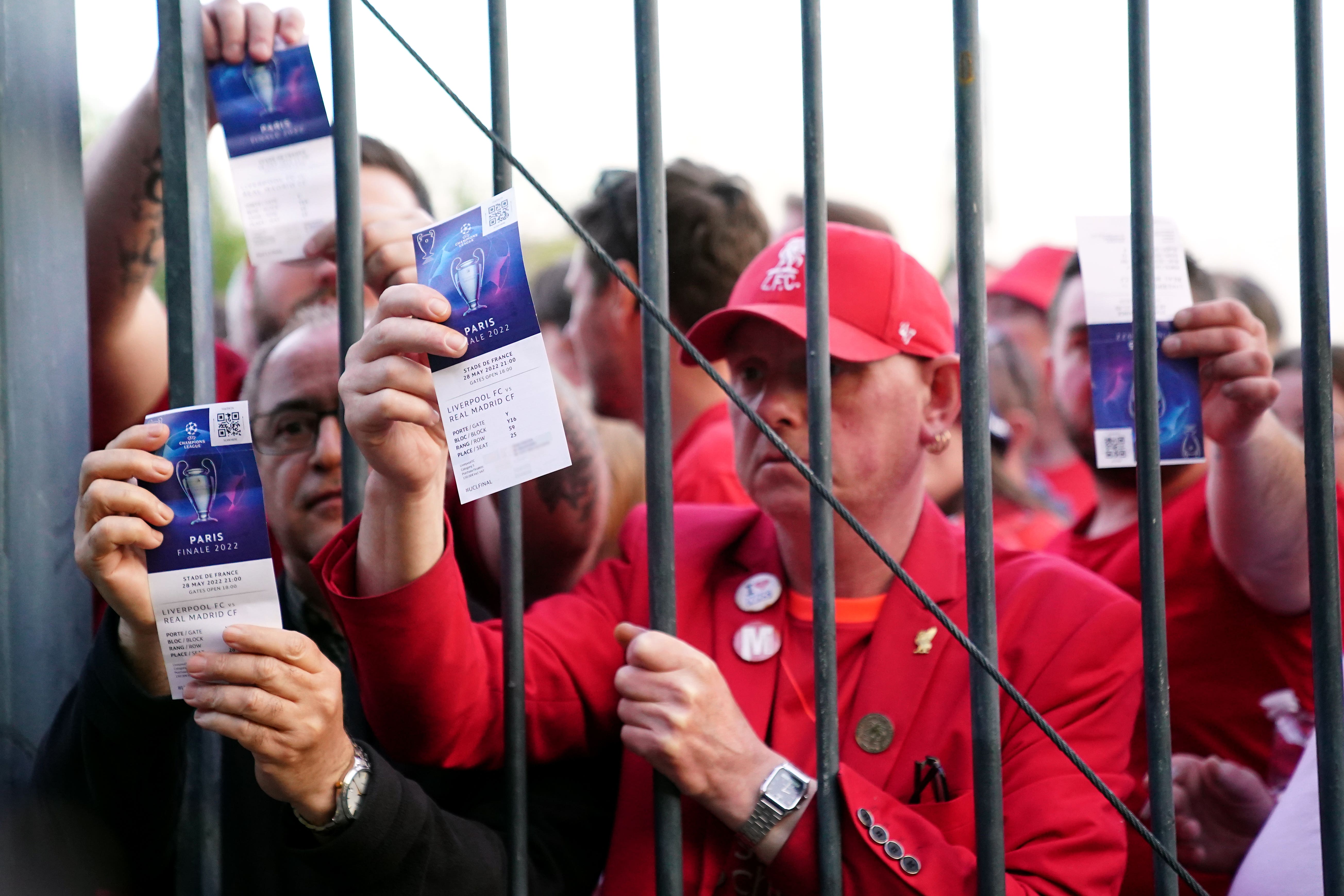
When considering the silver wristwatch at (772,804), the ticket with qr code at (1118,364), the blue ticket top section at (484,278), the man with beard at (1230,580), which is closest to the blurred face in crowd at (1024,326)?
the man with beard at (1230,580)

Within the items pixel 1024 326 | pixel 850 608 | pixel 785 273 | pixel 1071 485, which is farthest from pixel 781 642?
pixel 1071 485

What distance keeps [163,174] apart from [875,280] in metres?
1.05

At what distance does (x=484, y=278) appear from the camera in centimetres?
124

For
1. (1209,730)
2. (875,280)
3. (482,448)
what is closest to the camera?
(482,448)

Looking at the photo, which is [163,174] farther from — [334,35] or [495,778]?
[495,778]

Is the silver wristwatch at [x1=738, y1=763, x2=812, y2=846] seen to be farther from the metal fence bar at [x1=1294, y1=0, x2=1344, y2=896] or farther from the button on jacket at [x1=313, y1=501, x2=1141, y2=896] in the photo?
the metal fence bar at [x1=1294, y1=0, x2=1344, y2=896]

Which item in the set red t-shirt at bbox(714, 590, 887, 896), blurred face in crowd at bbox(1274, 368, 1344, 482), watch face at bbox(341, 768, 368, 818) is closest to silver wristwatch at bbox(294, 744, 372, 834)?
watch face at bbox(341, 768, 368, 818)

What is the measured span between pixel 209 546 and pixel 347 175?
48cm

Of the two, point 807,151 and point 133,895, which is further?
point 133,895

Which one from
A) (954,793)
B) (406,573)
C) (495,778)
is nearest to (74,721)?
(406,573)

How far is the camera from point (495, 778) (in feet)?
5.68

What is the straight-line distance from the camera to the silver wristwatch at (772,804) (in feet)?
4.59

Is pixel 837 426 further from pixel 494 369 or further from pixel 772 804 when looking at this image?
pixel 494 369

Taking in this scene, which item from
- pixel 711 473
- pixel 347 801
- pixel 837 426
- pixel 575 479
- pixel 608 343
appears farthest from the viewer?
pixel 608 343
